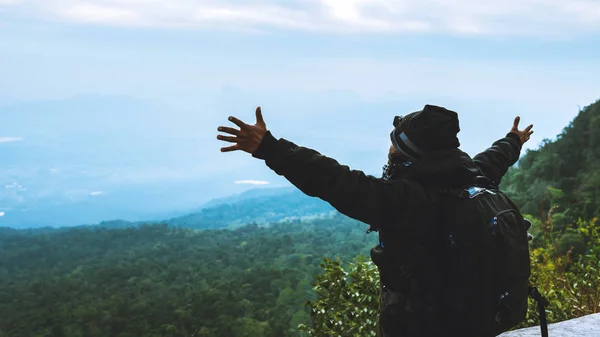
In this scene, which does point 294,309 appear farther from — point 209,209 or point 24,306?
point 209,209

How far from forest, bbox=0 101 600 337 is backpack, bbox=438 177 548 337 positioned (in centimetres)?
313

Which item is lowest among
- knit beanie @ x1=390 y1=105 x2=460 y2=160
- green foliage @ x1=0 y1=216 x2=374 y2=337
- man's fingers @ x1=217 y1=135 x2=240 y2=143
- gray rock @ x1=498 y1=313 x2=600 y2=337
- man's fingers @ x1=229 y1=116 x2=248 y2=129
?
green foliage @ x1=0 y1=216 x2=374 y2=337

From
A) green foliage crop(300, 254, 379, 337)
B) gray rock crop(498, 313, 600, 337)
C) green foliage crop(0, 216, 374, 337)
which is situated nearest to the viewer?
gray rock crop(498, 313, 600, 337)

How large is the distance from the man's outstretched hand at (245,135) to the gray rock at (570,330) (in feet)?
8.06

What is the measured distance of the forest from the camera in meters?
5.86

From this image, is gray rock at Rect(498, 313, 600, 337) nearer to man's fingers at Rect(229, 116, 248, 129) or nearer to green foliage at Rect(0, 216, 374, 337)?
man's fingers at Rect(229, 116, 248, 129)

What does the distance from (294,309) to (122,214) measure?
102 m

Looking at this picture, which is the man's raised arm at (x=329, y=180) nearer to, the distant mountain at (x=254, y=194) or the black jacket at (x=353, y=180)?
the black jacket at (x=353, y=180)

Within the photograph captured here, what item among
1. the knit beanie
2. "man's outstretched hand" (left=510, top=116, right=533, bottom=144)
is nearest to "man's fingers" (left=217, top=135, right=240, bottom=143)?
the knit beanie

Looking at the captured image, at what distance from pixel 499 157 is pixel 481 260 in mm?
935

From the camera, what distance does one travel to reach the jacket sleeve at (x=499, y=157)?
295 cm

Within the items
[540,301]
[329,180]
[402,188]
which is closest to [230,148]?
[329,180]

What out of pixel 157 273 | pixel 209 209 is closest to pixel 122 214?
pixel 209 209

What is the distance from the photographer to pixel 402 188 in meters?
2.35
